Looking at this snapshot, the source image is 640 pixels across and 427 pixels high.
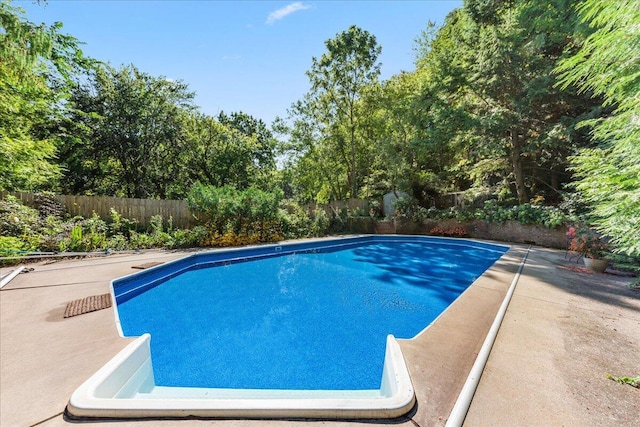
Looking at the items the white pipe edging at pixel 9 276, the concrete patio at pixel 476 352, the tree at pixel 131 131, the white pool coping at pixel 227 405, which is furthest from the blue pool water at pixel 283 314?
the tree at pixel 131 131

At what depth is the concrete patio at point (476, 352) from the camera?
1.54 meters

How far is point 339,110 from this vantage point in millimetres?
15039

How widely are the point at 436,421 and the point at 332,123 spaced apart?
15.5 meters

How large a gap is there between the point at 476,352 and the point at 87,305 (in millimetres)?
4476

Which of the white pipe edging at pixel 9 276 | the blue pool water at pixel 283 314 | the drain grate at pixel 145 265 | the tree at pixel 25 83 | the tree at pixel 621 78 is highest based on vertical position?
the tree at pixel 25 83

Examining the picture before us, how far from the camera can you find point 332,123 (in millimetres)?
15477

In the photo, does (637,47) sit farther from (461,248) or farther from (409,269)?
(461,248)

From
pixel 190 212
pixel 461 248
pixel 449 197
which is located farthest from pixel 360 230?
pixel 190 212

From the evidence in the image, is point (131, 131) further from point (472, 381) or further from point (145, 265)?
point (472, 381)

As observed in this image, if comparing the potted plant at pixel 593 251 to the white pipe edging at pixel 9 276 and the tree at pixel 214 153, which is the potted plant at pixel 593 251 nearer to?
the white pipe edging at pixel 9 276

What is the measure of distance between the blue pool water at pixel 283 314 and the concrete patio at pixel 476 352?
731mm

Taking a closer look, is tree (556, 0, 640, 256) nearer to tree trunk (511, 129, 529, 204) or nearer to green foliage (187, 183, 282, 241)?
green foliage (187, 183, 282, 241)

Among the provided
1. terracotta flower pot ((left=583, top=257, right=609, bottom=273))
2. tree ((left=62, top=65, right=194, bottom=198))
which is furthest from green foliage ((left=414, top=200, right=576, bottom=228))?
tree ((left=62, top=65, right=194, bottom=198))

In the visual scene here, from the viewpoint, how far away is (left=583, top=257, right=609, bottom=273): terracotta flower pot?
4.90 metres
